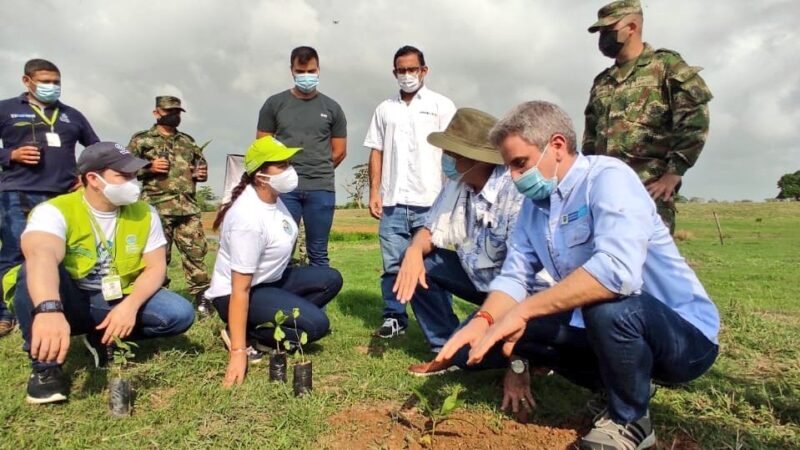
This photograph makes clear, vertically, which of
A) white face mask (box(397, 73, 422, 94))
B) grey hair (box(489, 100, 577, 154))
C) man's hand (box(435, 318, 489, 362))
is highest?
white face mask (box(397, 73, 422, 94))

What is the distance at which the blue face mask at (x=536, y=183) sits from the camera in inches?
98.7

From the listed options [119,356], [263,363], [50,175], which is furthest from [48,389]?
[50,175]

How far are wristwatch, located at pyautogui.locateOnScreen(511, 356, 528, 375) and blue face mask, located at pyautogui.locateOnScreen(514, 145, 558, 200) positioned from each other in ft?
2.97

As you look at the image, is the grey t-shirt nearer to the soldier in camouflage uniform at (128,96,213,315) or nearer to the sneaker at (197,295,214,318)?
the soldier in camouflage uniform at (128,96,213,315)

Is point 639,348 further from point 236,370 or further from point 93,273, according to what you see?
point 93,273

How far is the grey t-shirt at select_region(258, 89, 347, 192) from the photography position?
16.7 feet

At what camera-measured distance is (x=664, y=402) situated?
303 cm

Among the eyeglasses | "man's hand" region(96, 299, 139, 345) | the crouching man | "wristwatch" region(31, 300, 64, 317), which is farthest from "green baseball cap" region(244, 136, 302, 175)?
the eyeglasses

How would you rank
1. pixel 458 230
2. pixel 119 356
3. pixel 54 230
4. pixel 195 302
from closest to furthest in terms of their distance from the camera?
pixel 119 356 < pixel 54 230 < pixel 458 230 < pixel 195 302

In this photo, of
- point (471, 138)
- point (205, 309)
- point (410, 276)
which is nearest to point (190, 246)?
point (205, 309)

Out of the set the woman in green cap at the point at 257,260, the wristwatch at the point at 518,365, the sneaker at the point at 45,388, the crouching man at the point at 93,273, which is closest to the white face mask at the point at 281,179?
the woman in green cap at the point at 257,260

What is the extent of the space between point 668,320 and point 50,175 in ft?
16.1

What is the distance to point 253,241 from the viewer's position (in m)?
3.57

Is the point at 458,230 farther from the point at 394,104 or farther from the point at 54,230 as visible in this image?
the point at 54,230
